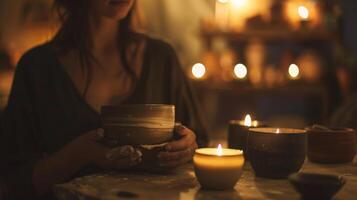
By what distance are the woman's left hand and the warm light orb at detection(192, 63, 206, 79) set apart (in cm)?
290

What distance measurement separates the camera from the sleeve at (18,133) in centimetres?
142

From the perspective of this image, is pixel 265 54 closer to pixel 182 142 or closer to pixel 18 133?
pixel 18 133

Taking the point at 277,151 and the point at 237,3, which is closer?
the point at 277,151

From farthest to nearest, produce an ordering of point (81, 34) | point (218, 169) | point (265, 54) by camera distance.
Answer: point (265, 54) → point (81, 34) → point (218, 169)

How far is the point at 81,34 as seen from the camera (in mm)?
1813

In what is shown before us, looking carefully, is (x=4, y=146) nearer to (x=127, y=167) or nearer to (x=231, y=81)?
(x=127, y=167)

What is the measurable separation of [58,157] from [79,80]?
456mm

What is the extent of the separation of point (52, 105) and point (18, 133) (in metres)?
0.14

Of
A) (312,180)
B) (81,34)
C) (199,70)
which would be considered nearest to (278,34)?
(199,70)

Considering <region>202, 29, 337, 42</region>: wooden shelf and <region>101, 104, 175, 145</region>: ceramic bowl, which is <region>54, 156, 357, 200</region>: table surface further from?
<region>202, 29, 337, 42</region>: wooden shelf

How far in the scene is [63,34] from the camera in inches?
71.6

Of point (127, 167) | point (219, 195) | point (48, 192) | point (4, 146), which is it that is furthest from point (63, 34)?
point (219, 195)

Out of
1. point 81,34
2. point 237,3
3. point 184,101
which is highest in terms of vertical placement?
point 237,3

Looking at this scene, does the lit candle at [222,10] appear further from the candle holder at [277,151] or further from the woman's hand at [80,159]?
the candle holder at [277,151]
